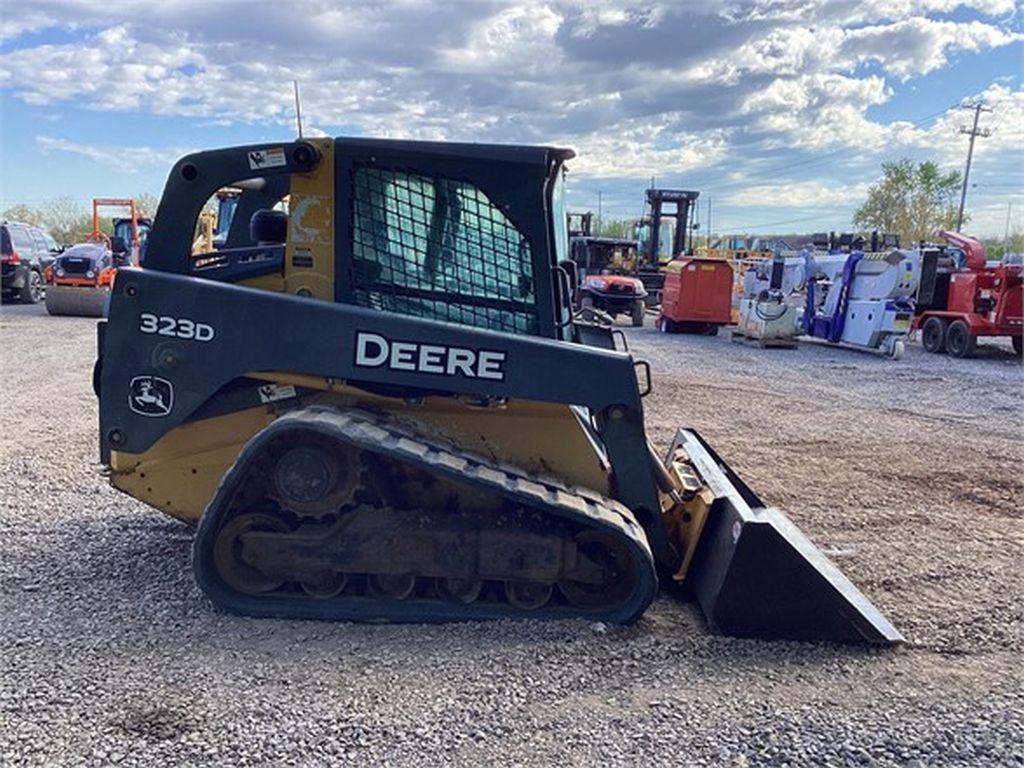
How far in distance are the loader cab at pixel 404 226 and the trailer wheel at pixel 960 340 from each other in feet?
46.7

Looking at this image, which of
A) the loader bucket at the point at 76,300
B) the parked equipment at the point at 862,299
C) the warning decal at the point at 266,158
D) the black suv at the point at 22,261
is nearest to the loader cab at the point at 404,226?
the warning decal at the point at 266,158

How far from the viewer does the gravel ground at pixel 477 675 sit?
2.76 m

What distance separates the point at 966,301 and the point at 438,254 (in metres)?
15.0

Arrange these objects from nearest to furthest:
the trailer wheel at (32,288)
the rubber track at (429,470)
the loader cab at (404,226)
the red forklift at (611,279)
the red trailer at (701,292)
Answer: the rubber track at (429,470), the loader cab at (404,226), the red trailer at (701,292), the red forklift at (611,279), the trailer wheel at (32,288)

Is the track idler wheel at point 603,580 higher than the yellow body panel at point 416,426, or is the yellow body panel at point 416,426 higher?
the yellow body panel at point 416,426

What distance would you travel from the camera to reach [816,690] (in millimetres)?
3156

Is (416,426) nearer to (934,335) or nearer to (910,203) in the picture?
(934,335)

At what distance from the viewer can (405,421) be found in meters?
3.79

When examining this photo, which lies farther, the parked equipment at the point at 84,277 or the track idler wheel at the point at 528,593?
the parked equipment at the point at 84,277

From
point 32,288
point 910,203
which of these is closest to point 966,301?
point 32,288

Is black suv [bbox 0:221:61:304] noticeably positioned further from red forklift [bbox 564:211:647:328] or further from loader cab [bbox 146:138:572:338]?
loader cab [bbox 146:138:572:338]

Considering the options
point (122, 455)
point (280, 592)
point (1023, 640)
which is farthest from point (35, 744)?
point (1023, 640)

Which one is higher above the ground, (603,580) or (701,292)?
(701,292)

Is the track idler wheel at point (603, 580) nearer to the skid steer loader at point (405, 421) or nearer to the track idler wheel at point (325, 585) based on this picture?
the skid steer loader at point (405, 421)
